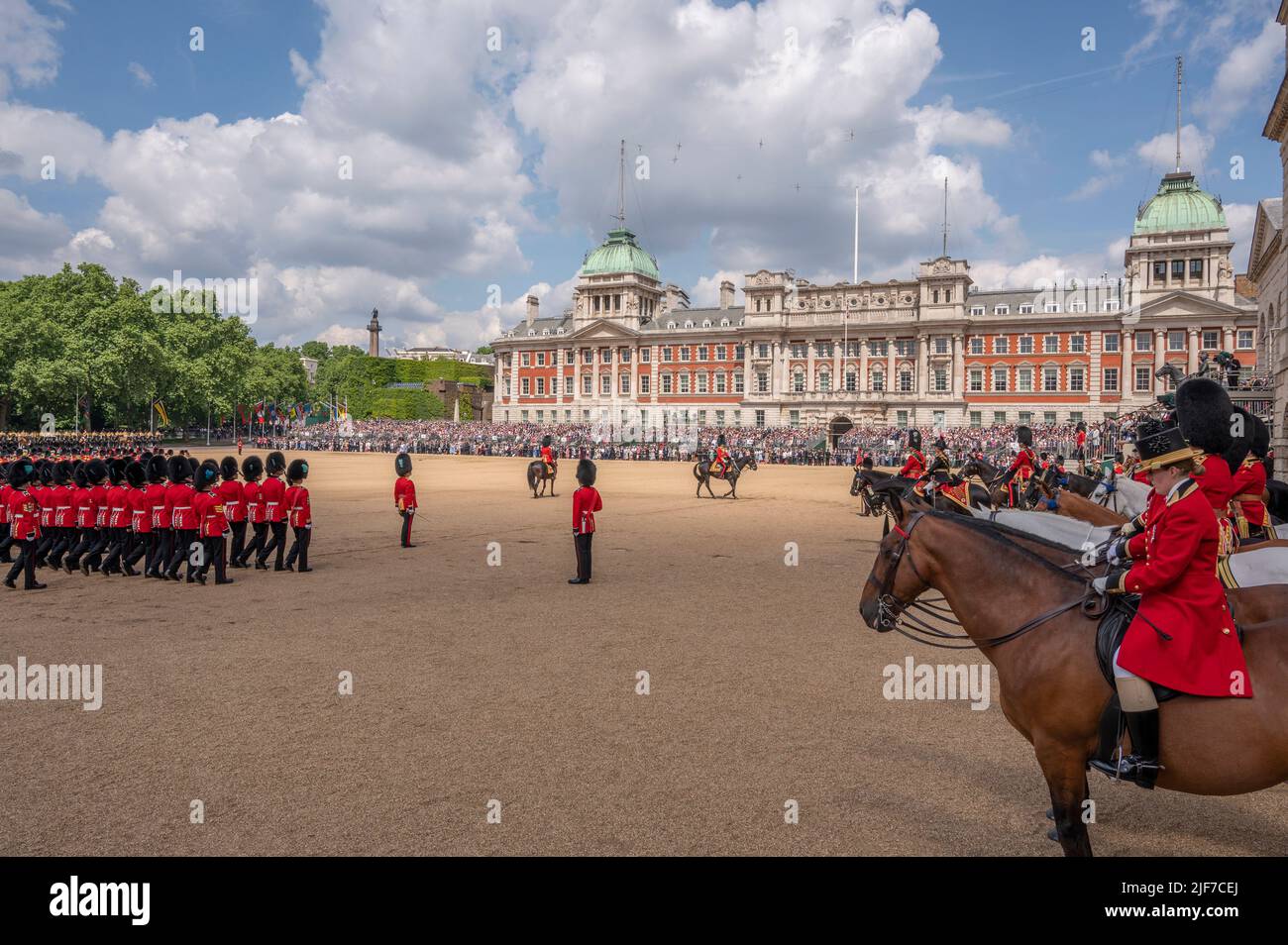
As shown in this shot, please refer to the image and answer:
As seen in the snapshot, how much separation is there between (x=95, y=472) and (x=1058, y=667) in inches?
576

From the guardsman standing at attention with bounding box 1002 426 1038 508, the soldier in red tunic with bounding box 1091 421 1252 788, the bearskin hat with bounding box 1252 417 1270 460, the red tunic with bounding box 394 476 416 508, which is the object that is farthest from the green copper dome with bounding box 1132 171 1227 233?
the soldier in red tunic with bounding box 1091 421 1252 788

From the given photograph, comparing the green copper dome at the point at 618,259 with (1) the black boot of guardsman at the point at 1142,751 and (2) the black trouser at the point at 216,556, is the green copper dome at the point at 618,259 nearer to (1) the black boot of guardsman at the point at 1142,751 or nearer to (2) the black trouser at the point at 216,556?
(2) the black trouser at the point at 216,556

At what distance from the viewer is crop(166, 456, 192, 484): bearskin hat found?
1312 cm

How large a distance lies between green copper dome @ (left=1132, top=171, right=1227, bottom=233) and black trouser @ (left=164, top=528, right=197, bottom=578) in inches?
2927

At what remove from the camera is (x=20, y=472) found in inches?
504

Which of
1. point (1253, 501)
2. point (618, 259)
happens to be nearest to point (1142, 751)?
point (1253, 501)

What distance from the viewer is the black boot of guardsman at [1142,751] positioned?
3883 millimetres

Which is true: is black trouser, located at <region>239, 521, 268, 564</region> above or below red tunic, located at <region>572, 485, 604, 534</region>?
below

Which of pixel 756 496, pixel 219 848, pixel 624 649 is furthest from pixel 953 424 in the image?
pixel 219 848

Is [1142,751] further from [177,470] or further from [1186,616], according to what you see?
[177,470]

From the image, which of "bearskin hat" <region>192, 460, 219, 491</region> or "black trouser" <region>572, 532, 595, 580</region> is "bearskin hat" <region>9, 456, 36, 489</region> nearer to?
"bearskin hat" <region>192, 460, 219, 491</region>

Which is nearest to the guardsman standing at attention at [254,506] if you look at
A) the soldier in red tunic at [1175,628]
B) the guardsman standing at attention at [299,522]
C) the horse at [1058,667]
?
the guardsman standing at attention at [299,522]

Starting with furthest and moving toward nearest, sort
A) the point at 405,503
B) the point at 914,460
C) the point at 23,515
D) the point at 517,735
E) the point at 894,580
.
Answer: the point at 914,460, the point at 405,503, the point at 23,515, the point at 517,735, the point at 894,580
